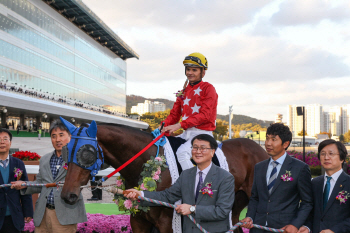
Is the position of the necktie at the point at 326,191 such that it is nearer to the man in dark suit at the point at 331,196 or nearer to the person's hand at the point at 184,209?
the man in dark suit at the point at 331,196

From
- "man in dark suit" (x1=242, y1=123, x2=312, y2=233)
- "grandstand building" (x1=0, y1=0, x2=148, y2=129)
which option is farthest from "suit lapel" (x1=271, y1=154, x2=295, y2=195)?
"grandstand building" (x1=0, y1=0, x2=148, y2=129)

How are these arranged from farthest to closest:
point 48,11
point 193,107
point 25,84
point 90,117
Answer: point 90,117, point 48,11, point 25,84, point 193,107

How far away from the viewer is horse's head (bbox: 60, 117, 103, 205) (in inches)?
100

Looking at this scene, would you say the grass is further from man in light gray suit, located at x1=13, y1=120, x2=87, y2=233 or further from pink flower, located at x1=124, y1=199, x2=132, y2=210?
pink flower, located at x1=124, y1=199, x2=132, y2=210

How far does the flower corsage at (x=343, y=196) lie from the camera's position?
7.98 feet

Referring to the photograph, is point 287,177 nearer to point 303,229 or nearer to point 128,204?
point 303,229

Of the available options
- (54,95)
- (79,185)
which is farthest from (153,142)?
(54,95)

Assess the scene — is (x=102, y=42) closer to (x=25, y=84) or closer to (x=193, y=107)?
(x=25, y=84)

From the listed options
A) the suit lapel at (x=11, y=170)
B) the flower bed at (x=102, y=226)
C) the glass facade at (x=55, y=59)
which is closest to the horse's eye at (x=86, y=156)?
the suit lapel at (x=11, y=170)

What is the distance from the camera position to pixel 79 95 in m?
50.2

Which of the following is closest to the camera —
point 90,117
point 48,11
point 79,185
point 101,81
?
point 79,185

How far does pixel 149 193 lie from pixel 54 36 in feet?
144

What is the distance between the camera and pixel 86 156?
258cm

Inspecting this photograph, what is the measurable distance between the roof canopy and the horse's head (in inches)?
1685
